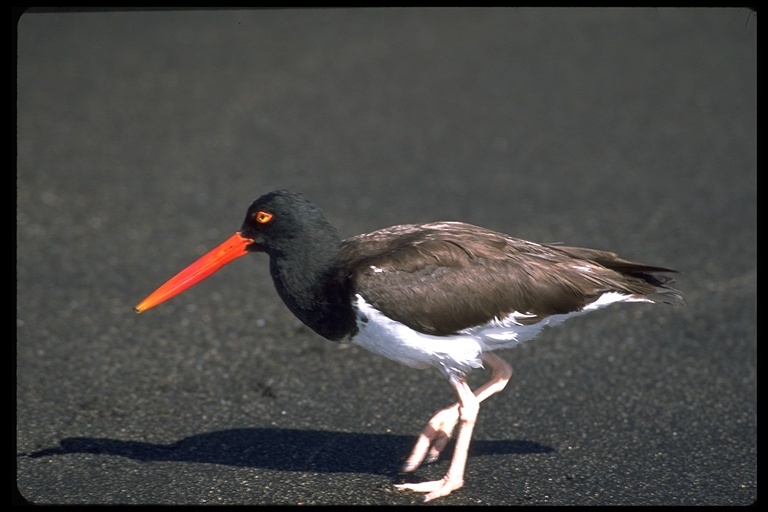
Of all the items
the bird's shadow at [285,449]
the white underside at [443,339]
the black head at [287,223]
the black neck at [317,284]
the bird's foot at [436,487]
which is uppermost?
the black head at [287,223]

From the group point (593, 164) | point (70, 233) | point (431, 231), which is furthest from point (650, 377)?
point (70, 233)

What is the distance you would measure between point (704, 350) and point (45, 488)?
4.29 meters

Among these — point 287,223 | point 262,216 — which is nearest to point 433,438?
point 287,223

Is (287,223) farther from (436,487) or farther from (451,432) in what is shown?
(436,487)

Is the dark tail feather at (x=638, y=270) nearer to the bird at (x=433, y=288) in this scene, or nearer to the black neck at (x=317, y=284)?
the bird at (x=433, y=288)

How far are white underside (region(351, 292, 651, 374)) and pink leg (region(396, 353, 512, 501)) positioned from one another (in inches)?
6.6

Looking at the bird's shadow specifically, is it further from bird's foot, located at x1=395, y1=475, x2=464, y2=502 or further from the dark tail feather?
the dark tail feather

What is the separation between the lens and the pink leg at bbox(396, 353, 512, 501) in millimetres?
4922

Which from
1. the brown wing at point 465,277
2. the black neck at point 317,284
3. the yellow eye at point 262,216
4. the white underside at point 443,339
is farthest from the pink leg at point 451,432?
the yellow eye at point 262,216

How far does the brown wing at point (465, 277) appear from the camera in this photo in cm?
489

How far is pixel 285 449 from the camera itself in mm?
5371

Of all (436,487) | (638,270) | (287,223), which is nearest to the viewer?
(436,487)

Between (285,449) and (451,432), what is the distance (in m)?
0.94

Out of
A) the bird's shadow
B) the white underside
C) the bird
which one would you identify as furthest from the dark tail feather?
the bird's shadow
